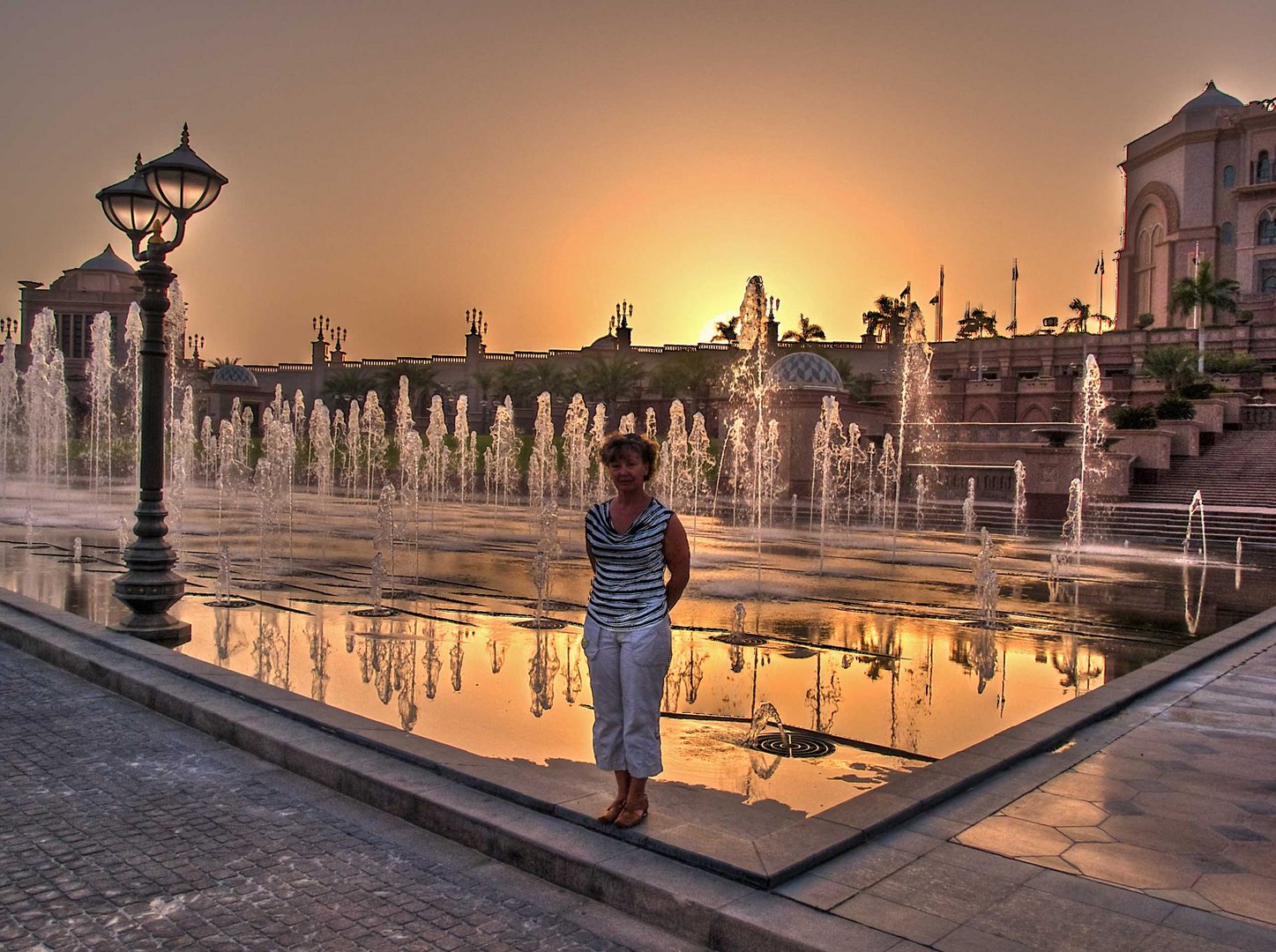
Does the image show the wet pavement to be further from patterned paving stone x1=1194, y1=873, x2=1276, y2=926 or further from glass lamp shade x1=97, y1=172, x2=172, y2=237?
glass lamp shade x1=97, y1=172, x2=172, y2=237

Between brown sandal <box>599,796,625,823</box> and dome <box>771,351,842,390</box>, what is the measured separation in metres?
27.9

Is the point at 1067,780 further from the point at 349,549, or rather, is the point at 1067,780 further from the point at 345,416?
the point at 345,416

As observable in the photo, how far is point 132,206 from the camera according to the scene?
7.94 meters

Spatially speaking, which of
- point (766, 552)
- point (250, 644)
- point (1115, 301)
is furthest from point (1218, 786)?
point (1115, 301)

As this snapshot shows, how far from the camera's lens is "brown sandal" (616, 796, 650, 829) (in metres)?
3.80

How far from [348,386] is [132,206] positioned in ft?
194

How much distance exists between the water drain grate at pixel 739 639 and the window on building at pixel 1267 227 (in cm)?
5677

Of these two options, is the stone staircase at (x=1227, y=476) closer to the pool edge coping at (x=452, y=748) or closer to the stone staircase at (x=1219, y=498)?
the stone staircase at (x=1219, y=498)

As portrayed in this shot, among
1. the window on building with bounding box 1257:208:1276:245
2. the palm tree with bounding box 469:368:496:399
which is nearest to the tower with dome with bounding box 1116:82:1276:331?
the window on building with bounding box 1257:208:1276:245

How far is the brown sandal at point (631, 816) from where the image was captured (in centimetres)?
380

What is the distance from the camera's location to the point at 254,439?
2425 inches

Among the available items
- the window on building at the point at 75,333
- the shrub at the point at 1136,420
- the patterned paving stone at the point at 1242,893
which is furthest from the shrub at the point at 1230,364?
the window on building at the point at 75,333

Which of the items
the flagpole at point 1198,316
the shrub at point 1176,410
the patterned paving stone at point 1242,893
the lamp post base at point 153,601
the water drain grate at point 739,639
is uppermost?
the flagpole at point 1198,316

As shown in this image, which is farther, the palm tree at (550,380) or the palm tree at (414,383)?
the palm tree at (414,383)
